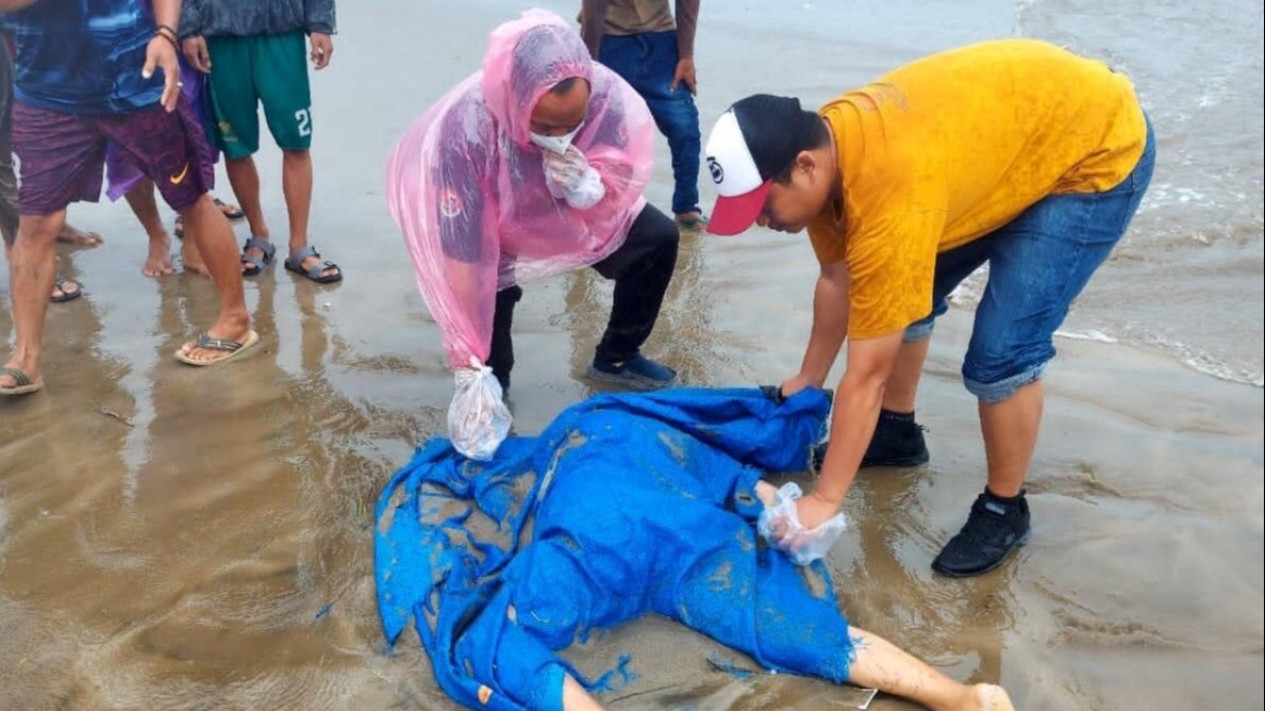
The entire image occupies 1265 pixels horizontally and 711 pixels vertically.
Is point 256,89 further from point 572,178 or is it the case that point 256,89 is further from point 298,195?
point 572,178

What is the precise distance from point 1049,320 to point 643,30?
259cm

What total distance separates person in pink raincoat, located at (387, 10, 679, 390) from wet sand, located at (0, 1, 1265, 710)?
1.71 ft

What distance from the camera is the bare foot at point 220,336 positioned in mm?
3534

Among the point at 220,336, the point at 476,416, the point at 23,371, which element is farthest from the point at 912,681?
the point at 23,371

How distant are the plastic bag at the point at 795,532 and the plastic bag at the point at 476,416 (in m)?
0.78

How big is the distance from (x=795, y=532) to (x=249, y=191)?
2883 millimetres

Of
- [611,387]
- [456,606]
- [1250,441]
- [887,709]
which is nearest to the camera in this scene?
[887,709]

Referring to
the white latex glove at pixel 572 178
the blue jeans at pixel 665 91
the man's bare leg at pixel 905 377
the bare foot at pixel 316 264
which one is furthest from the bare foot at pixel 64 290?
the man's bare leg at pixel 905 377

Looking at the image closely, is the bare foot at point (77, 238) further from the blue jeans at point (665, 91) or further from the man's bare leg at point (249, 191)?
the blue jeans at point (665, 91)

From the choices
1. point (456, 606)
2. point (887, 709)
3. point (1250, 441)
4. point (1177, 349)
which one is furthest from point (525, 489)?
point (1177, 349)

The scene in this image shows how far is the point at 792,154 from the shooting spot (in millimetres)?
2086

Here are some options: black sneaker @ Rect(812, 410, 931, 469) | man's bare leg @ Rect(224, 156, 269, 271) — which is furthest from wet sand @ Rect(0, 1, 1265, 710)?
man's bare leg @ Rect(224, 156, 269, 271)

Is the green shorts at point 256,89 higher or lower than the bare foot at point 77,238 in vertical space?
higher

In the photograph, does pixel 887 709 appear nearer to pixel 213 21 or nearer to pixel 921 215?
→ pixel 921 215
